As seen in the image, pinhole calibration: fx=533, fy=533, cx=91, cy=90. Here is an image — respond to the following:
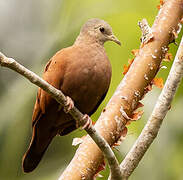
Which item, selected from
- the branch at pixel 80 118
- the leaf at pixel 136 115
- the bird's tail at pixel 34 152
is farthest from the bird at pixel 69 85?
the branch at pixel 80 118

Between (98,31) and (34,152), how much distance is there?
43.1 inches

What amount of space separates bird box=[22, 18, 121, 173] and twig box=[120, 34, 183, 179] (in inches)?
31.5

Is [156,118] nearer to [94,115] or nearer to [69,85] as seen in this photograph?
[69,85]

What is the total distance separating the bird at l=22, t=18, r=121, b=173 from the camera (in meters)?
3.75

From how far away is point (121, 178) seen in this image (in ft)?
9.71

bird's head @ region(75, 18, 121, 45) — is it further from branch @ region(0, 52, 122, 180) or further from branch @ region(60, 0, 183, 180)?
branch @ region(0, 52, 122, 180)

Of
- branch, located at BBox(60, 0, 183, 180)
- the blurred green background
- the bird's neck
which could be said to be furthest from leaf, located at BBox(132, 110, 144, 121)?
the bird's neck

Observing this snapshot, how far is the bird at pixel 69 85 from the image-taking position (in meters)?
3.75

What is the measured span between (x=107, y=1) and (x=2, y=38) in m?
3.42

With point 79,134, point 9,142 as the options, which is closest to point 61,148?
point 9,142

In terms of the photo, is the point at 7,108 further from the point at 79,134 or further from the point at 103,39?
the point at 103,39

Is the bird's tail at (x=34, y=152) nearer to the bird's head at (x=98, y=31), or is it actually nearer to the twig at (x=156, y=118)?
the bird's head at (x=98, y=31)

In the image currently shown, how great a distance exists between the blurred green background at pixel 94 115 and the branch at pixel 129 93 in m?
0.32

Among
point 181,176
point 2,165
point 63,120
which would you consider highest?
point 63,120
